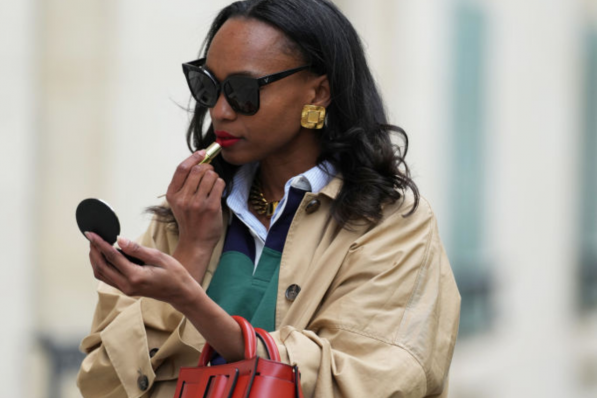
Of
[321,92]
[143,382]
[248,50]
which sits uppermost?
[248,50]

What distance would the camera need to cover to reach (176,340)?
2713 millimetres

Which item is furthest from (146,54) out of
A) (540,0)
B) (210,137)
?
(540,0)

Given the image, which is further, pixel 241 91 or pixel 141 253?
pixel 241 91

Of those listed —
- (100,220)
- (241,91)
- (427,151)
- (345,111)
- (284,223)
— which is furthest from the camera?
(427,151)

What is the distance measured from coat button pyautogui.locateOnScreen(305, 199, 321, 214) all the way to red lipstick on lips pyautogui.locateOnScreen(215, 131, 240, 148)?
27 cm

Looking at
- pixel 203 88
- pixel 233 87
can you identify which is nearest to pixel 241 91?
pixel 233 87

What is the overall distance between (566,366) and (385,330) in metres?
8.40

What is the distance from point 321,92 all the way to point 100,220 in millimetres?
854

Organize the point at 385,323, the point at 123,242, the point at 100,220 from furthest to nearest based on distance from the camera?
the point at 385,323, the point at 100,220, the point at 123,242

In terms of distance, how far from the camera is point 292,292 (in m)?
2.68

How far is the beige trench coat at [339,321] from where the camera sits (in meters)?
2.51

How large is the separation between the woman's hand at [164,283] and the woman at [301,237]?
7.0 inches

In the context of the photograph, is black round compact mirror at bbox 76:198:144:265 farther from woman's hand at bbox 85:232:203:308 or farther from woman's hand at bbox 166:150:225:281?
woman's hand at bbox 166:150:225:281

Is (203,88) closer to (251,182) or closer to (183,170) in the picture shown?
(183,170)
